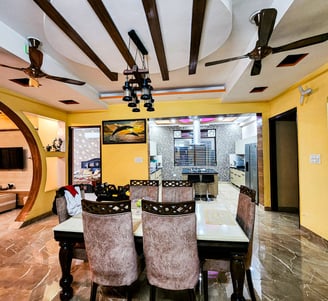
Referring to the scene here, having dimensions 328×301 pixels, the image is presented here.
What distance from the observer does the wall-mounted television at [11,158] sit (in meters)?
5.43

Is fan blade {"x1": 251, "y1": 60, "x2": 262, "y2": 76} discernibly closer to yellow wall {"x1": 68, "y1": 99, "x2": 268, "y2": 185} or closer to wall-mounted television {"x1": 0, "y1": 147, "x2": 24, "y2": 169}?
yellow wall {"x1": 68, "y1": 99, "x2": 268, "y2": 185}

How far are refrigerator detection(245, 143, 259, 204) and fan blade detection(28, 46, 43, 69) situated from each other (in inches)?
207

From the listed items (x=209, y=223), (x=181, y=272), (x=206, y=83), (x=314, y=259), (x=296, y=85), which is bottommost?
(x=314, y=259)

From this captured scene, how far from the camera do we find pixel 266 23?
172cm

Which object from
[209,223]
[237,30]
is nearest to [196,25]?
[237,30]

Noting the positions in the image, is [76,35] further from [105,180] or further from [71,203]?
[105,180]

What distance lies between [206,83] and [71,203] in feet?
11.6

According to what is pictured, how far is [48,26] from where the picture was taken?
1941 millimetres

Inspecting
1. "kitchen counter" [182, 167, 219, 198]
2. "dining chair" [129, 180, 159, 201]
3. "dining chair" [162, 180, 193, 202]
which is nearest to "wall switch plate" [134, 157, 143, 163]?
"kitchen counter" [182, 167, 219, 198]

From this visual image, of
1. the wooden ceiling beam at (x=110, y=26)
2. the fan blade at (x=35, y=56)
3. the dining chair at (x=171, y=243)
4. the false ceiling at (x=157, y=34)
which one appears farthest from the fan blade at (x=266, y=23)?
the fan blade at (x=35, y=56)

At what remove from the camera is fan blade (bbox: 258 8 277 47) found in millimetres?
1604

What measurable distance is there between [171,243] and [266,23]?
2083 mm

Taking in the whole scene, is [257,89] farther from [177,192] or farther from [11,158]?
[11,158]

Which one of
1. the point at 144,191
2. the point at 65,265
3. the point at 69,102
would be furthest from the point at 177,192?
the point at 69,102
